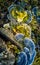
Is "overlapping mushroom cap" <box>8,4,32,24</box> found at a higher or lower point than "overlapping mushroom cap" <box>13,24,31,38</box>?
higher

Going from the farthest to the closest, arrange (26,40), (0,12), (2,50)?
(0,12) < (26,40) < (2,50)

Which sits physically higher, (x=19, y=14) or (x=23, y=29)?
(x=19, y=14)


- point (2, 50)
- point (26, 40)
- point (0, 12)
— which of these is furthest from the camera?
point (0, 12)

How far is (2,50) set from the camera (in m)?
2.03

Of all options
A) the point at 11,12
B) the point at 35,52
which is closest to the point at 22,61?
the point at 35,52

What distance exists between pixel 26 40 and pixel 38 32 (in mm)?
197

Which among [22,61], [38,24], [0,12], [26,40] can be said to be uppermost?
[0,12]

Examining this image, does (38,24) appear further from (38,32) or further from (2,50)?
(2,50)

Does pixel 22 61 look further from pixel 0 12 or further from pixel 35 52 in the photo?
pixel 0 12

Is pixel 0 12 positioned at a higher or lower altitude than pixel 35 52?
higher

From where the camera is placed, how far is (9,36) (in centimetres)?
214

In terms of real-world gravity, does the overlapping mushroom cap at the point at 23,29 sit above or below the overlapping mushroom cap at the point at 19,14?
below

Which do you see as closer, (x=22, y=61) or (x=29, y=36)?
(x=22, y=61)

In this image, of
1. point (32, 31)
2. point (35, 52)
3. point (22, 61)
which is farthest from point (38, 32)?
point (22, 61)
